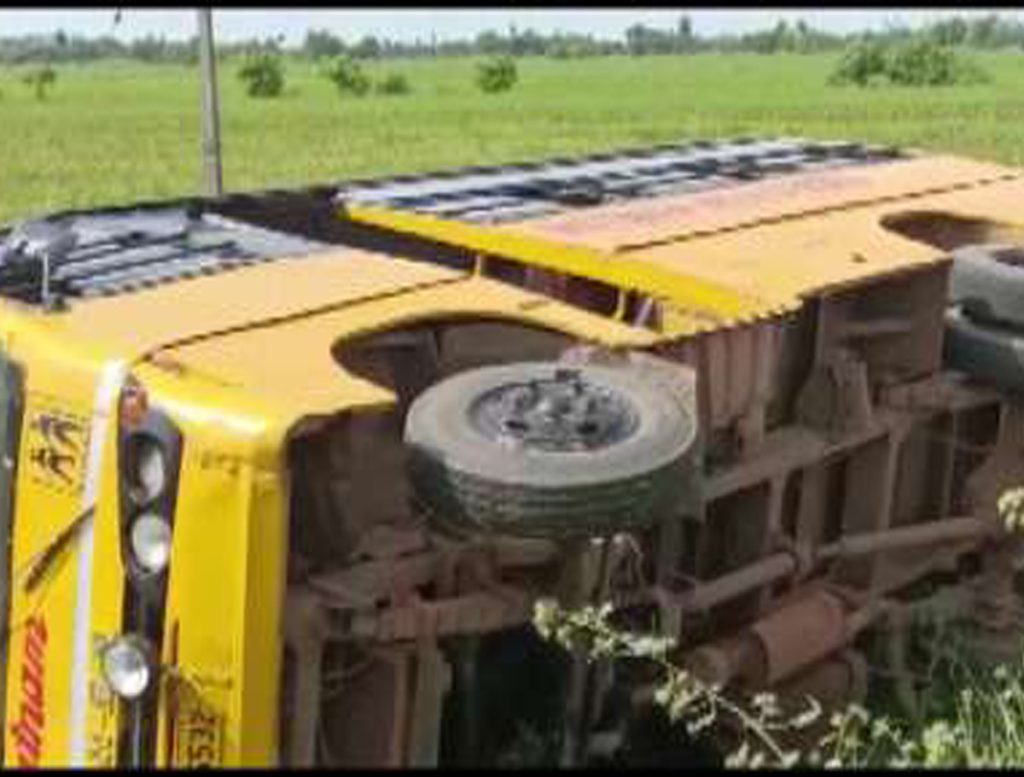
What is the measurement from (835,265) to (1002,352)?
0.78m

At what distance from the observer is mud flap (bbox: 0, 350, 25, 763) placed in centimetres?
386

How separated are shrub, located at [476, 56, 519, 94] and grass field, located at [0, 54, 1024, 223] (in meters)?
0.85

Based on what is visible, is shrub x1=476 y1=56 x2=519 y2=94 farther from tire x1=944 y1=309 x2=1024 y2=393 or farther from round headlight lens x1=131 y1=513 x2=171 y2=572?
round headlight lens x1=131 y1=513 x2=171 y2=572

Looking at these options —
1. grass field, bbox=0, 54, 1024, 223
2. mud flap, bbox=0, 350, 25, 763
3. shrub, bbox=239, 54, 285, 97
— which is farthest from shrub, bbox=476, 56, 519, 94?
mud flap, bbox=0, 350, 25, 763

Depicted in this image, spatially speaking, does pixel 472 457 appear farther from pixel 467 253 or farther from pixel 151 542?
pixel 467 253

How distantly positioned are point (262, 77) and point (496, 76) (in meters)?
7.67

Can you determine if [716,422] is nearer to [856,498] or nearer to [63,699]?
[856,498]

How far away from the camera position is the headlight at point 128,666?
356 cm

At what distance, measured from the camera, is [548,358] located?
475cm

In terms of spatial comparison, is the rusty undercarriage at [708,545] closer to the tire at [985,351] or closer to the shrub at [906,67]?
the tire at [985,351]

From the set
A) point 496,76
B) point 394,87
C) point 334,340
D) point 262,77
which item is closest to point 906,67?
point 496,76

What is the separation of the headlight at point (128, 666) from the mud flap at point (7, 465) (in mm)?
391

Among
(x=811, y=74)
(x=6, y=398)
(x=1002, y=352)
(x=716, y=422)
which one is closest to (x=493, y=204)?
(x=716, y=422)

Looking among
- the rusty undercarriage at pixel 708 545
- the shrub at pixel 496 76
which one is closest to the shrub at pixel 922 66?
the shrub at pixel 496 76
